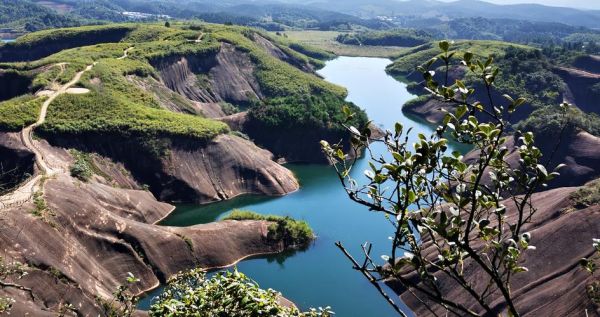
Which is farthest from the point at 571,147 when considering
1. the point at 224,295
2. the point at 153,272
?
the point at 224,295

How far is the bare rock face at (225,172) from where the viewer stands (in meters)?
59.4

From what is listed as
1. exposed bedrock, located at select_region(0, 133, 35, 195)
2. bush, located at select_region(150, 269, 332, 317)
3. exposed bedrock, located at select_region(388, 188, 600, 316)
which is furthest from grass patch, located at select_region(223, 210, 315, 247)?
bush, located at select_region(150, 269, 332, 317)

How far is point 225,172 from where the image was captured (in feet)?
203

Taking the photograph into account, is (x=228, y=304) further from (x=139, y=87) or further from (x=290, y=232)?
(x=139, y=87)

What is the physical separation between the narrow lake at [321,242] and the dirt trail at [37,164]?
450 inches

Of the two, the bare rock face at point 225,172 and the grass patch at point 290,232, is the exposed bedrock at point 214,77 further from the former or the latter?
the grass patch at point 290,232

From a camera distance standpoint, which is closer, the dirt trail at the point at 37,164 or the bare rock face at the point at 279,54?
the dirt trail at the point at 37,164

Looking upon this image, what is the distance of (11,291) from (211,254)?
1691 cm

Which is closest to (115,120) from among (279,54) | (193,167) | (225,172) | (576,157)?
(193,167)

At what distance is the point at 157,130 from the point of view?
61031 mm

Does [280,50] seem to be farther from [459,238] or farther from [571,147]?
[459,238]

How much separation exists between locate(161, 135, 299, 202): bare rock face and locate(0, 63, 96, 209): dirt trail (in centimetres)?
1318

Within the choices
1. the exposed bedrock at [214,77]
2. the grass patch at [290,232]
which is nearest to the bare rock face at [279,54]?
the exposed bedrock at [214,77]

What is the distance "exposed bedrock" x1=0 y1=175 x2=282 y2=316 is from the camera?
33.4 m
